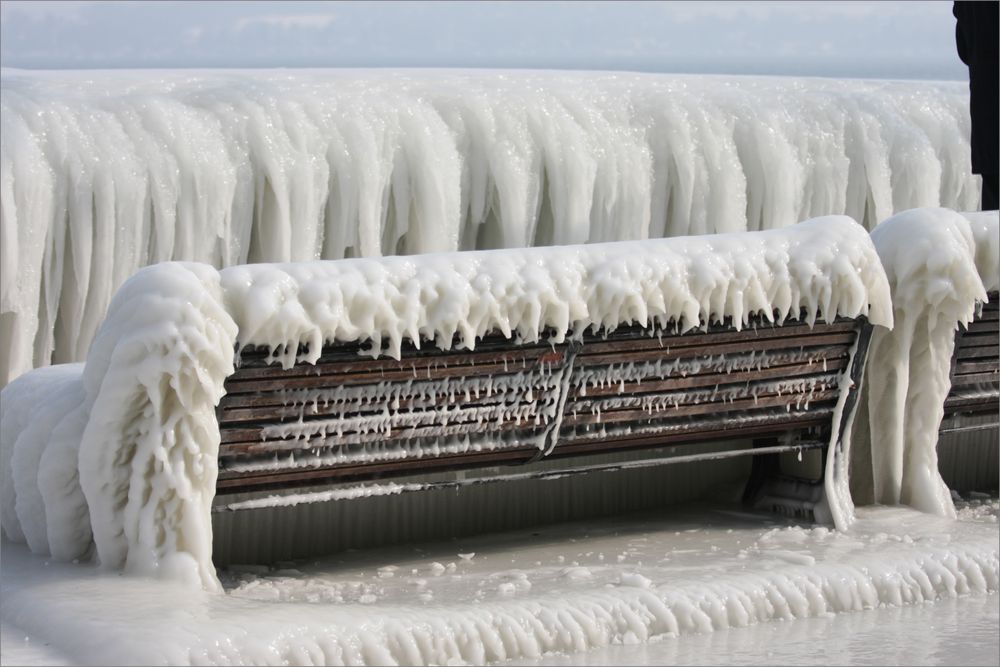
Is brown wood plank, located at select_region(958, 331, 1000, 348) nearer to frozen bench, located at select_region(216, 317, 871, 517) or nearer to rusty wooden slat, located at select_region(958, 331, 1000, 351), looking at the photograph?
rusty wooden slat, located at select_region(958, 331, 1000, 351)

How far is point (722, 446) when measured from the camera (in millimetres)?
7047

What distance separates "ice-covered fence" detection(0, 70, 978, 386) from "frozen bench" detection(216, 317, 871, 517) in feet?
4.34

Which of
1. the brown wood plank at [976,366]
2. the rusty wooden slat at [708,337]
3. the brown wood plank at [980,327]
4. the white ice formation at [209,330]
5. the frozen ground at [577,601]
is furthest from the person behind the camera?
the brown wood plank at [976,366]

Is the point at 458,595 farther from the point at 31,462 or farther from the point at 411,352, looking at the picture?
the point at 31,462

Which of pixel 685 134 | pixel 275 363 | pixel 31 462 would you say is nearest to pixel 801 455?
pixel 685 134

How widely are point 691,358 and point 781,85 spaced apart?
9.73ft

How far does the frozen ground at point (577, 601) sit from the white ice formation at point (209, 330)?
0.21 metres

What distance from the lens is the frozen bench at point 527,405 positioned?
531 cm

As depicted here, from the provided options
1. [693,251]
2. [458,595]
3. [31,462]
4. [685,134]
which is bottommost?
[458,595]

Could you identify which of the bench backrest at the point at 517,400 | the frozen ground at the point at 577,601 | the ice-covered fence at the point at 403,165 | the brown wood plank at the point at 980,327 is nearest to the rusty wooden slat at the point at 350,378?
the bench backrest at the point at 517,400

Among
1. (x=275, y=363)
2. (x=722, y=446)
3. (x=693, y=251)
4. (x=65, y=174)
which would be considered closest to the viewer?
(x=275, y=363)

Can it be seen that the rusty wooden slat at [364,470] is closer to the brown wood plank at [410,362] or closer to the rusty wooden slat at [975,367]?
the brown wood plank at [410,362]

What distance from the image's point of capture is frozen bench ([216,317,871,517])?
17.4 ft

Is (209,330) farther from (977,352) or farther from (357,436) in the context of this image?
(977,352)
